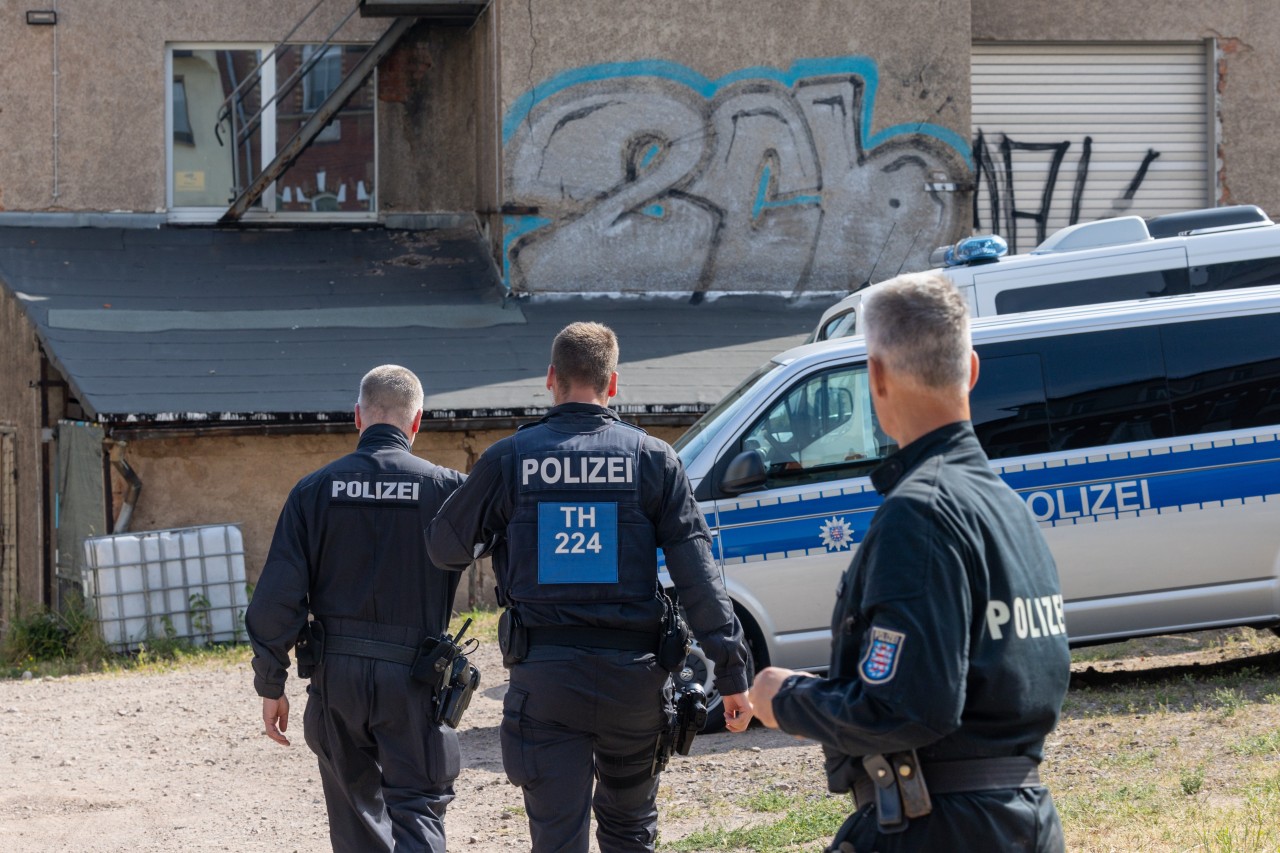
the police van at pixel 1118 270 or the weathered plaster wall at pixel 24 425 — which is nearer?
the police van at pixel 1118 270

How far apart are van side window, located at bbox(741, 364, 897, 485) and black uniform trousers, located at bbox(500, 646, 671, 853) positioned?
3.19m

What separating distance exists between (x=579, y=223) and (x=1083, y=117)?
18.3 feet

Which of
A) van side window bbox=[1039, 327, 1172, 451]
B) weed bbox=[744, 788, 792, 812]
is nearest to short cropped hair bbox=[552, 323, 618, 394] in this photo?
weed bbox=[744, 788, 792, 812]

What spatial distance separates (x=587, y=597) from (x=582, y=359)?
0.74m

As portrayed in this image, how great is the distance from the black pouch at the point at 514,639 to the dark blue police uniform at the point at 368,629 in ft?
1.80

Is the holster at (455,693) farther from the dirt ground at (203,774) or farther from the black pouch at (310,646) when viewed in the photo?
the dirt ground at (203,774)

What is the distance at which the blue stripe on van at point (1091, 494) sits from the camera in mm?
7195

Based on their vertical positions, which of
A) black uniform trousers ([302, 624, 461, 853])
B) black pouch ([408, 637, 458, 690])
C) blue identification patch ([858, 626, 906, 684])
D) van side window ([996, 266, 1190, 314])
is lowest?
black uniform trousers ([302, 624, 461, 853])

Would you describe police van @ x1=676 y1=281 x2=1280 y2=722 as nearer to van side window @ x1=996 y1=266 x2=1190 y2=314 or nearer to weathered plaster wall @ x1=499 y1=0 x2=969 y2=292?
van side window @ x1=996 y1=266 x2=1190 y2=314

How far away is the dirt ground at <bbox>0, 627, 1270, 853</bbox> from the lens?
19.8ft

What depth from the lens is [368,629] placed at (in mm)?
4637

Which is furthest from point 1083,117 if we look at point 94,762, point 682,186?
point 94,762

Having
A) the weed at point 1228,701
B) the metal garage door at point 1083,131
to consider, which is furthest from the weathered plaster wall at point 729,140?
the weed at point 1228,701

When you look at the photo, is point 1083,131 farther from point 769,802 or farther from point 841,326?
point 769,802
